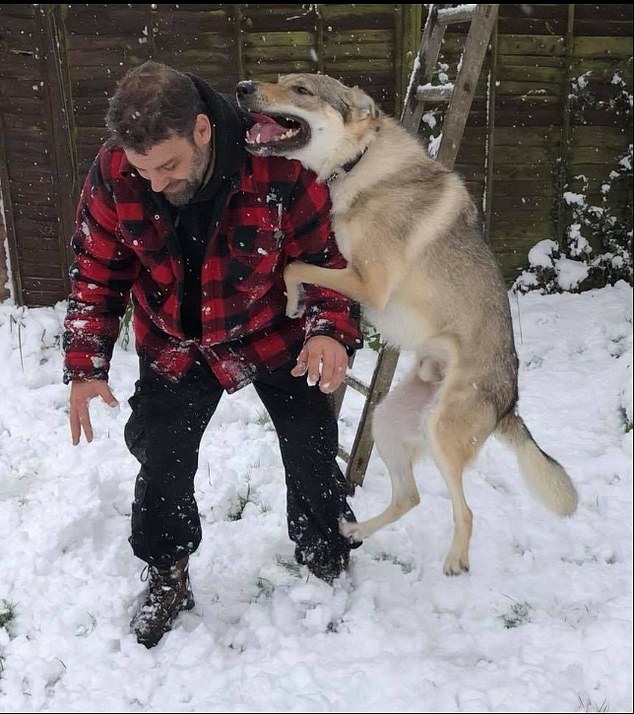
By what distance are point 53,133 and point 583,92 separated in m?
4.10

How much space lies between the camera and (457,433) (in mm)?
2400

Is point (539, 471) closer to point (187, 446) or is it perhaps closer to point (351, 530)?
point (351, 530)

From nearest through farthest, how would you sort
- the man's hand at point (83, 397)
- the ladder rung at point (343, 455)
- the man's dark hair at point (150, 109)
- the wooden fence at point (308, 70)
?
1. the man's dark hair at point (150, 109)
2. the man's hand at point (83, 397)
3. the ladder rung at point (343, 455)
4. the wooden fence at point (308, 70)

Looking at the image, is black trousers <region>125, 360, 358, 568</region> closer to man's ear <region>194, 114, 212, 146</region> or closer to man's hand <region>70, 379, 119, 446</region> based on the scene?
man's hand <region>70, 379, 119, 446</region>

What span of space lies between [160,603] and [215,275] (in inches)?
45.0

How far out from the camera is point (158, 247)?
2004 millimetres

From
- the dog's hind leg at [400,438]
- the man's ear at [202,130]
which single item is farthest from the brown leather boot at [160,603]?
the man's ear at [202,130]

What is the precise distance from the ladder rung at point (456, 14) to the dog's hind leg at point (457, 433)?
141cm

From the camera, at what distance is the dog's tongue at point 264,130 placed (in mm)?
2074

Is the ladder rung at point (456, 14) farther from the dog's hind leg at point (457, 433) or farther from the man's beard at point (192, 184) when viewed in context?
the dog's hind leg at point (457, 433)

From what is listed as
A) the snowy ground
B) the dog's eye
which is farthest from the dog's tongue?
the snowy ground

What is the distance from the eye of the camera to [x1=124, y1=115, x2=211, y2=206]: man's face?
5.83 ft

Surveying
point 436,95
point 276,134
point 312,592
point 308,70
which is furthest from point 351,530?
point 308,70

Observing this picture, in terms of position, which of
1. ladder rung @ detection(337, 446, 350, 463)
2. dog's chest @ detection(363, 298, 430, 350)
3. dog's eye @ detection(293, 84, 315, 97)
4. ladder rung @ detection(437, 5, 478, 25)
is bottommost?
ladder rung @ detection(337, 446, 350, 463)
